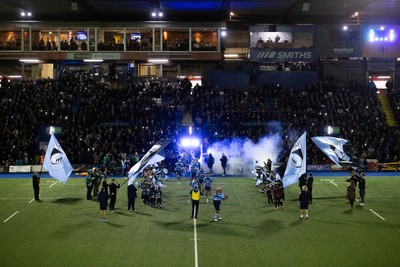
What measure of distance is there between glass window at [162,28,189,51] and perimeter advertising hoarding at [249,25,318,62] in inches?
268

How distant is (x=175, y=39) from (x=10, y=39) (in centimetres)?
1688

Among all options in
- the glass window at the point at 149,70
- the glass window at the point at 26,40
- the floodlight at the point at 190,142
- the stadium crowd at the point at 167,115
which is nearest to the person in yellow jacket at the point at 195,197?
the stadium crowd at the point at 167,115

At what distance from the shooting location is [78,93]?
2041 inches

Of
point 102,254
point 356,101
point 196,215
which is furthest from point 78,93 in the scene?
point 102,254

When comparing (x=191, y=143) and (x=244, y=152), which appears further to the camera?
(x=191, y=143)

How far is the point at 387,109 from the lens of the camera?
53406 mm

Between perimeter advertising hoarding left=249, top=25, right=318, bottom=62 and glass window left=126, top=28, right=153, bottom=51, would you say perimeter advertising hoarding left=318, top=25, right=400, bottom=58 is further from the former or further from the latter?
glass window left=126, top=28, right=153, bottom=51

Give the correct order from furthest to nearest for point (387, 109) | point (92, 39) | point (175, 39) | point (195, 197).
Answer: point (175, 39) < point (92, 39) < point (387, 109) < point (195, 197)

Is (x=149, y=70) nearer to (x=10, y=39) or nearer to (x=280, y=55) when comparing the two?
(x=280, y=55)

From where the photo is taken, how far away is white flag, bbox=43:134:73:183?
30516 mm

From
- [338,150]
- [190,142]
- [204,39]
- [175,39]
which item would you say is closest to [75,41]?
[175,39]

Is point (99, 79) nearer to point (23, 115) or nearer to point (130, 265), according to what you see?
point (23, 115)

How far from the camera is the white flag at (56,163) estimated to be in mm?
30516

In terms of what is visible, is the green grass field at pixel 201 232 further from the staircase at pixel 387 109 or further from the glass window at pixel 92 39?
the glass window at pixel 92 39
